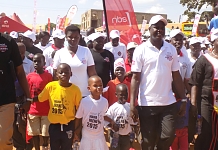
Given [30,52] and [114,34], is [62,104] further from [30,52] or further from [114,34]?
[114,34]

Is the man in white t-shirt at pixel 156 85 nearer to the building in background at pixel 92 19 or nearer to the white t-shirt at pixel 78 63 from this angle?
the white t-shirt at pixel 78 63

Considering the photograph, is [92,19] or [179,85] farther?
[92,19]

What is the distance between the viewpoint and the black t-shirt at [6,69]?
367 centimetres

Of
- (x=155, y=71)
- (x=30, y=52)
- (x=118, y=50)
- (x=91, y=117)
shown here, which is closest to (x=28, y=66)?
(x=30, y=52)

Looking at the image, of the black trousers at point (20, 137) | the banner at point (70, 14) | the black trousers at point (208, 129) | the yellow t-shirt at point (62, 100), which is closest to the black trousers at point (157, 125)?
the black trousers at point (208, 129)

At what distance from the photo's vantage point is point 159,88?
13.6ft

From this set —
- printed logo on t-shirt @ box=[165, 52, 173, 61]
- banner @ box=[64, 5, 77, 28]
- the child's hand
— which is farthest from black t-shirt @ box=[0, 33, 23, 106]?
banner @ box=[64, 5, 77, 28]

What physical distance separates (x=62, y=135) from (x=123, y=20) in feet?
13.9

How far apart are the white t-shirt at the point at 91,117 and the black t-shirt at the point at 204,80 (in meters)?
1.35

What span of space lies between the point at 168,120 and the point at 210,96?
65 centimetres

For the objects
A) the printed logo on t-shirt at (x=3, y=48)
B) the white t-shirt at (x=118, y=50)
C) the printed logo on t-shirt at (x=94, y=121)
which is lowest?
the printed logo on t-shirt at (x=94, y=121)

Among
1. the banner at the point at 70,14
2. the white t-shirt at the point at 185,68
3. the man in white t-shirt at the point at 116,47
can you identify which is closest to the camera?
the white t-shirt at the point at 185,68

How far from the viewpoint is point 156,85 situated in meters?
4.16

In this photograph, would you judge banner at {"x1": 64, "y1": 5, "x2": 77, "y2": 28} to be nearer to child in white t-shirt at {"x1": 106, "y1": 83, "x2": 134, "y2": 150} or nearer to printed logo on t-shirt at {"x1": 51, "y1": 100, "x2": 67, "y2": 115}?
child in white t-shirt at {"x1": 106, "y1": 83, "x2": 134, "y2": 150}
